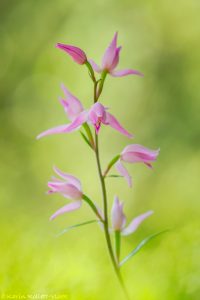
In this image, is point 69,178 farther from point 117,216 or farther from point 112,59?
point 112,59

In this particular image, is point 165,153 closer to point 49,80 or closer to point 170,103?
point 170,103

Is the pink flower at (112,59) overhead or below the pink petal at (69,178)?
overhead

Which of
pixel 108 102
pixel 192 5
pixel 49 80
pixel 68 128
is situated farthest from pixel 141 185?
pixel 68 128

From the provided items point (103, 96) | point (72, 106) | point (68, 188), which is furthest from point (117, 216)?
point (103, 96)

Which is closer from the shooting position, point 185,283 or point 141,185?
point 185,283

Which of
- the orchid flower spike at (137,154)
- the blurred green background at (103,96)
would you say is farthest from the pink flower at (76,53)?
the blurred green background at (103,96)

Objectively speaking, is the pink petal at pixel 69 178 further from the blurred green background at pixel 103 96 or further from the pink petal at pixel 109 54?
the blurred green background at pixel 103 96

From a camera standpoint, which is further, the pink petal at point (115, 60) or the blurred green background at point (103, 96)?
the blurred green background at point (103, 96)

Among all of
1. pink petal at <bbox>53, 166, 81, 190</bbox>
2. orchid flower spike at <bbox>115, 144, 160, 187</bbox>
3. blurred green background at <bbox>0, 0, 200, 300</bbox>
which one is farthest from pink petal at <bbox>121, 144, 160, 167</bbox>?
blurred green background at <bbox>0, 0, 200, 300</bbox>
